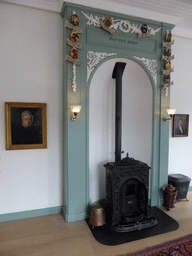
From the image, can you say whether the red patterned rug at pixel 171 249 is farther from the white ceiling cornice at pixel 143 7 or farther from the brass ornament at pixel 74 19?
the white ceiling cornice at pixel 143 7

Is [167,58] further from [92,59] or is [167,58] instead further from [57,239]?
Result: [57,239]

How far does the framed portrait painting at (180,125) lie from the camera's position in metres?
4.09

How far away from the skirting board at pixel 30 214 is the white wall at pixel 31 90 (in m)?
0.06

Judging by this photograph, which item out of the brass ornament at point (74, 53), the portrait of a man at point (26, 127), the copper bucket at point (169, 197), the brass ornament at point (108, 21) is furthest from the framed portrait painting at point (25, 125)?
the copper bucket at point (169, 197)

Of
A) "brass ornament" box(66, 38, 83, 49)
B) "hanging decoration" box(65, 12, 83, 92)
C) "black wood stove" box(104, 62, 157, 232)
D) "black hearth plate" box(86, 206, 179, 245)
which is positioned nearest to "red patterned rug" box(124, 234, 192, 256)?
"black hearth plate" box(86, 206, 179, 245)

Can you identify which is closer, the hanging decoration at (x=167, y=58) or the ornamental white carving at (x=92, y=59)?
the ornamental white carving at (x=92, y=59)

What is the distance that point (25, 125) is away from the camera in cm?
304

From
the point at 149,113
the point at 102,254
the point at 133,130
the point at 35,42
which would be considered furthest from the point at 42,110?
the point at 102,254

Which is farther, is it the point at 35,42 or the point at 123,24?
the point at 123,24

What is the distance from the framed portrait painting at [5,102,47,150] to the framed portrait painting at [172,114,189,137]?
2893 mm

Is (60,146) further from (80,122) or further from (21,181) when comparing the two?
(21,181)

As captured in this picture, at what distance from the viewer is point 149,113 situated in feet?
11.8

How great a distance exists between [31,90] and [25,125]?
61cm

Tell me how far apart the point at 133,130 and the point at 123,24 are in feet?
6.56
